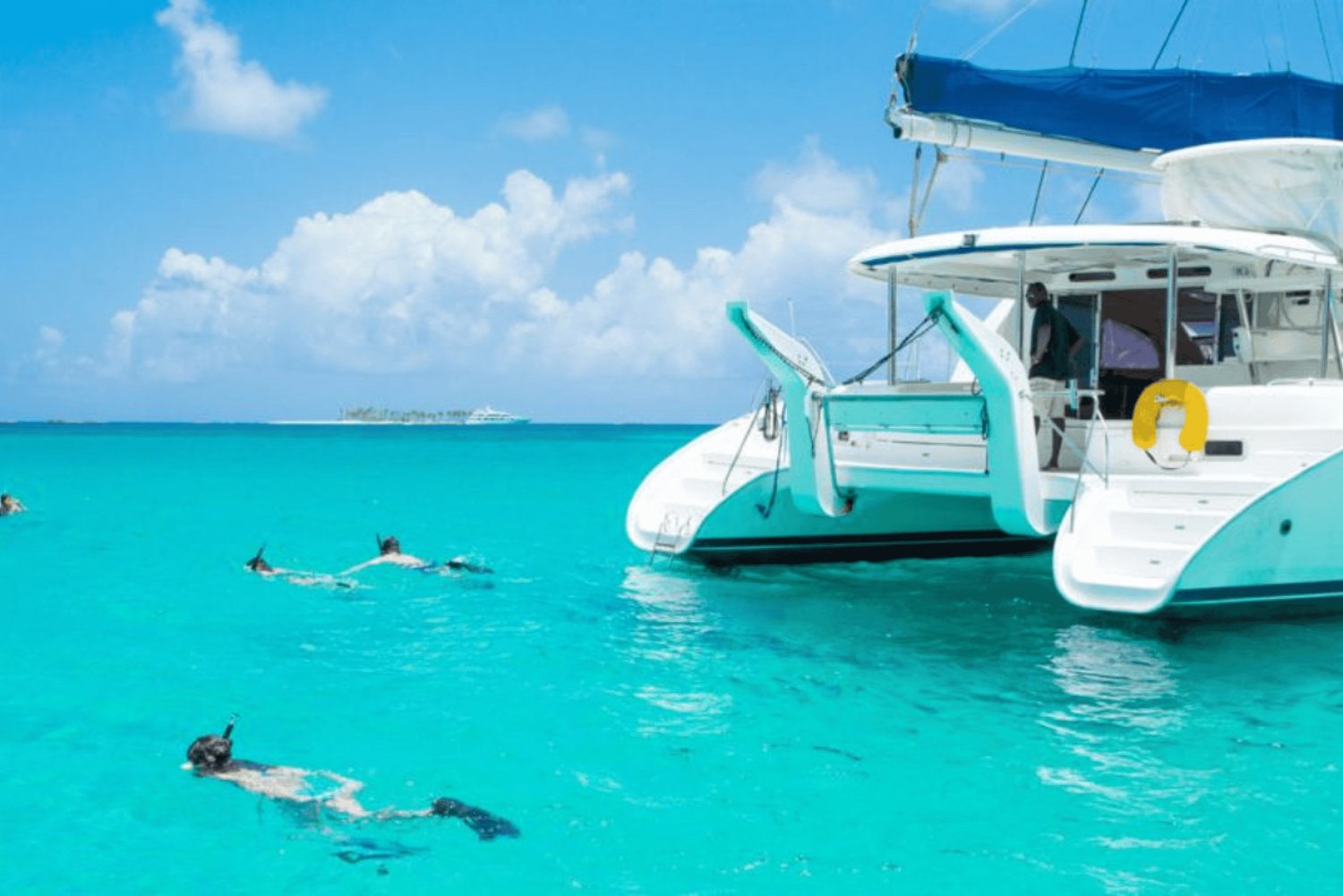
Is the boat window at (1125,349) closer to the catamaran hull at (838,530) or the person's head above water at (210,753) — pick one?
the catamaran hull at (838,530)

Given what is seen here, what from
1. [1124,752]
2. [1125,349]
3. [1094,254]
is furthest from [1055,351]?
[1124,752]

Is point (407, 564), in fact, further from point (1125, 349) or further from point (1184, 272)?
point (1184, 272)

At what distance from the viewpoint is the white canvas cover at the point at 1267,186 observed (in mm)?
10523

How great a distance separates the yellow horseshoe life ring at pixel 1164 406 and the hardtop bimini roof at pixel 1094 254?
1009 mm

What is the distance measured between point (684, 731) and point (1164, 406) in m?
4.47

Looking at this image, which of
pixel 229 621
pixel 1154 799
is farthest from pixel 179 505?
pixel 1154 799

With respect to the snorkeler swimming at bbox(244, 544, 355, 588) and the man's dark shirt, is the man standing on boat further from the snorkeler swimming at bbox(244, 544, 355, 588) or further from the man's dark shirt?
the snorkeler swimming at bbox(244, 544, 355, 588)

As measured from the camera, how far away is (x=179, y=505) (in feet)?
81.9

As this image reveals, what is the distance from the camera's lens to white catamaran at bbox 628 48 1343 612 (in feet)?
26.4

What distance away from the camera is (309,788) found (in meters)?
5.88

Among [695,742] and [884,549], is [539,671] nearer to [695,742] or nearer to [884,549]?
[695,742]

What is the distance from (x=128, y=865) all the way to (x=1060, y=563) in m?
5.63

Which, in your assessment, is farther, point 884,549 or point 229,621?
Result: point 884,549

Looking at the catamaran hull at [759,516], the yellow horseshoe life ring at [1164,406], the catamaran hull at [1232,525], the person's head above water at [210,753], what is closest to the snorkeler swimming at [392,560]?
the catamaran hull at [759,516]
